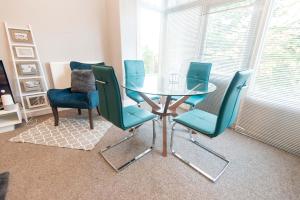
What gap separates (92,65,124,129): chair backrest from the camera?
1.32 metres

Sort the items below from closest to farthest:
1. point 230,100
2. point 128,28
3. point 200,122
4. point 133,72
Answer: point 230,100
point 200,122
point 133,72
point 128,28

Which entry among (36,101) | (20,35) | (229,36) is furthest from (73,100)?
(229,36)

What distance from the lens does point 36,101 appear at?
2686 mm

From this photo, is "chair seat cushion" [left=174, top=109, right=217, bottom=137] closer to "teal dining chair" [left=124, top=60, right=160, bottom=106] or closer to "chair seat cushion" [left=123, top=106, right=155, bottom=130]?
"chair seat cushion" [left=123, top=106, right=155, bottom=130]

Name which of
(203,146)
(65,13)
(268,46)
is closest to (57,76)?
(65,13)

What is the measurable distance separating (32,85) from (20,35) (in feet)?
2.67

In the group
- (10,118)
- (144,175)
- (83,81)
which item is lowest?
(144,175)

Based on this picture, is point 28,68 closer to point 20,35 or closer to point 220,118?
point 20,35

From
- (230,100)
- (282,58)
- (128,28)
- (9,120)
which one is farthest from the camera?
(128,28)

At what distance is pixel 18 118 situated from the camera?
7.59 feet

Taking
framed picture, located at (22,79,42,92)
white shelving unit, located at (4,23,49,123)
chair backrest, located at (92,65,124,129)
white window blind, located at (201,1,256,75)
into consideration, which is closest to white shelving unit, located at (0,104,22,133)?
white shelving unit, located at (4,23,49,123)

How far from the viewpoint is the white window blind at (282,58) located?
176cm

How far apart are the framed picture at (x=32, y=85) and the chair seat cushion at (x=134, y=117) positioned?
1.92 m

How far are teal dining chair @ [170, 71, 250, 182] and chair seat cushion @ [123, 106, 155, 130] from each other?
364mm
